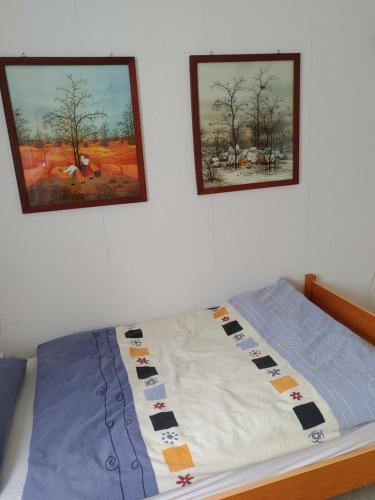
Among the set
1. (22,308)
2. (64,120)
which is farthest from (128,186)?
(22,308)

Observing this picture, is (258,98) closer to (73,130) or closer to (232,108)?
(232,108)

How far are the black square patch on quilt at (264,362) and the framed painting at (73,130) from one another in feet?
3.24

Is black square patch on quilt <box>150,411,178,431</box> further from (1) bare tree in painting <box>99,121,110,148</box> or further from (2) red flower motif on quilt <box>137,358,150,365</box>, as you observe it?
(1) bare tree in painting <box>99,121,110,148</box>

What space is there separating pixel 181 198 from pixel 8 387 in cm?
118

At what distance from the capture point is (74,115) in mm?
1746

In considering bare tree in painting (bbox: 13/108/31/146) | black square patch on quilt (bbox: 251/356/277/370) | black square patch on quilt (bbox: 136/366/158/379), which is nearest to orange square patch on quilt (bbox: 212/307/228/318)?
black square patch on quilt (bbox: 251/356/277/370)

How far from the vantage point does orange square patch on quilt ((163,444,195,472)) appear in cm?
118

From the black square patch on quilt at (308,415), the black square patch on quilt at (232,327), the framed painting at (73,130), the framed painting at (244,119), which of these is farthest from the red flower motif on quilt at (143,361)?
the framed painting at (244,119)

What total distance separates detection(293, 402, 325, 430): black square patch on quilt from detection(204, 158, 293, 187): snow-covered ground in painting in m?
1.16

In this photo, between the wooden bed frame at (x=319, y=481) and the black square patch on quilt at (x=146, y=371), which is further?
the black square patch on quilt at (x=146, y=371)

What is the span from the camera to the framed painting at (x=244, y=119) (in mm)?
1886

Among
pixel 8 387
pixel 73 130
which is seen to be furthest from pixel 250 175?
pixel 8 387

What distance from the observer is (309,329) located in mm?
1801

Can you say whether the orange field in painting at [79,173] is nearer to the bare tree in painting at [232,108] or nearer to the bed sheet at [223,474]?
the bare tree in painting at [232,108]
